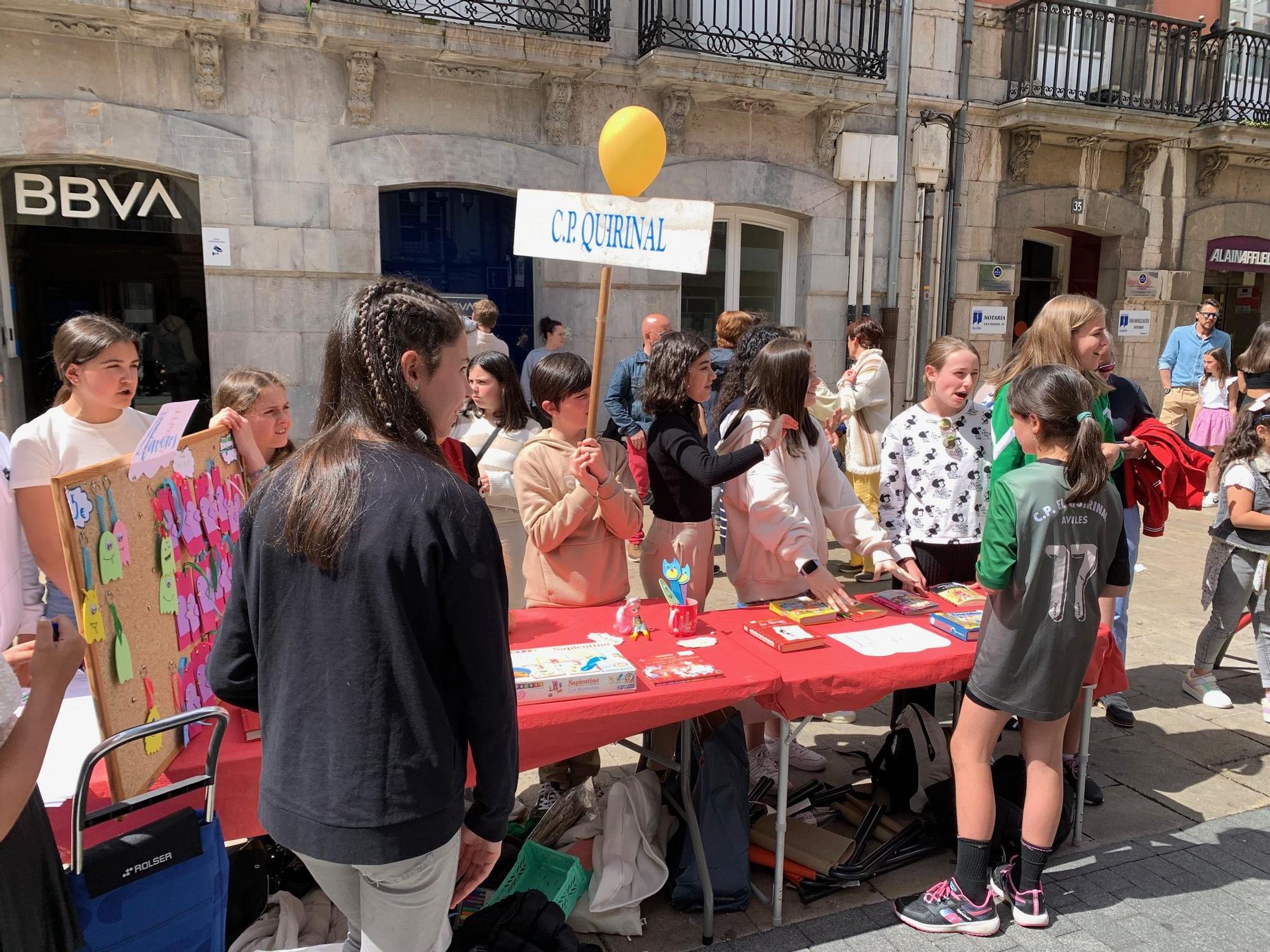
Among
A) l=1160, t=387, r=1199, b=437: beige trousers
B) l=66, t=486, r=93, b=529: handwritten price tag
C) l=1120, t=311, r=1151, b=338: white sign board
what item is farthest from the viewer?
l=1120, t=311, r=1151, b=338: white sign board

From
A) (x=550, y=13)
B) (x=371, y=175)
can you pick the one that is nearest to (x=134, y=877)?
(x=371, y=175)

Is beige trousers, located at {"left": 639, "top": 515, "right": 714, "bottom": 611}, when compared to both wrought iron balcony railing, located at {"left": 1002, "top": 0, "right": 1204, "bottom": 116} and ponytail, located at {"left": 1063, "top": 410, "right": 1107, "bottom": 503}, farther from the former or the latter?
wrought iron balcony railing, located at {"left": 1002, "top": 0, "right": 1204, "bottom": 116}

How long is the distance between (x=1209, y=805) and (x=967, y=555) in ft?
4.57

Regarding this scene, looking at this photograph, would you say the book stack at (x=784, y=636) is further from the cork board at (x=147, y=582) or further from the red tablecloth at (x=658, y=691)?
the cork board at (x=147, y=582)

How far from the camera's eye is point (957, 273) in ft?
37.5

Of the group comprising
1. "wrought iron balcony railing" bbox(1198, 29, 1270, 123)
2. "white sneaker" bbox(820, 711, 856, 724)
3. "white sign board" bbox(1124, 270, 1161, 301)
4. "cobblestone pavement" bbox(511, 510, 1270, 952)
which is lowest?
"white sneaker" bbox(820, 711, 856, 724)

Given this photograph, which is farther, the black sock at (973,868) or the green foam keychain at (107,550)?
the black sock at (973,868)

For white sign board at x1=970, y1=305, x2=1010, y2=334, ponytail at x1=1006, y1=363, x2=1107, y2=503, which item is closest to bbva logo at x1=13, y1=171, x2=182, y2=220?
ponytail at x1=1006, y1=363, x2=1107, y2=503

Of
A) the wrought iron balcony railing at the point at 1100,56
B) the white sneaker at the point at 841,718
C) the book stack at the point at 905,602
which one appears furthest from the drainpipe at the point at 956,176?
the book stack at the point at 905,602

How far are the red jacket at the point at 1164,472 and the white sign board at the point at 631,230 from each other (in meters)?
2.21

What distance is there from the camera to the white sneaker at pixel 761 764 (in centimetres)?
362

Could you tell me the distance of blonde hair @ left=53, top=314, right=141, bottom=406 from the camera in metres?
3.11

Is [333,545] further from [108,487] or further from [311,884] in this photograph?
[311,884]

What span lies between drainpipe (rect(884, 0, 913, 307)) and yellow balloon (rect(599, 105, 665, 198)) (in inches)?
337
